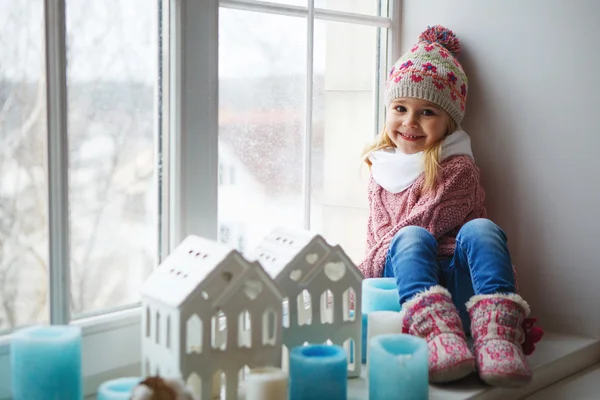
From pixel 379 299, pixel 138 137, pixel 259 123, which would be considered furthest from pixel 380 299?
pixel 138 137

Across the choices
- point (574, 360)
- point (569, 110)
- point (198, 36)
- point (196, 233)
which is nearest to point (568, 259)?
point (574, 360)

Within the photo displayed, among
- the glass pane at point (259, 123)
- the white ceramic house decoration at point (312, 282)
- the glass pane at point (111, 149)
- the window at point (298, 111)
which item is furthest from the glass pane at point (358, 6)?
the white ceramic house decoration at point (312, 282)

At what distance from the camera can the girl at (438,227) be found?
1.35 meters

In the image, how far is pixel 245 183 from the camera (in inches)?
62.4

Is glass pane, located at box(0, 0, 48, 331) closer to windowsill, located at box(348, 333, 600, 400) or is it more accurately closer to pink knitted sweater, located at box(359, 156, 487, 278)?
windowsill, located at box(348, 333, 600, 400)

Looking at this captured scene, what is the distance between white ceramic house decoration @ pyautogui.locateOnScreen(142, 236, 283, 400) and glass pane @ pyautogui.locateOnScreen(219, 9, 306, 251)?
1.19 ft

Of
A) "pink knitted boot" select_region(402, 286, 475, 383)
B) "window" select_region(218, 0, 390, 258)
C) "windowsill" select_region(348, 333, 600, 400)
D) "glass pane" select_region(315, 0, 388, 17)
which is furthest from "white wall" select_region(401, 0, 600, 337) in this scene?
"pink knitted boot" select_region(402, 286, 475, 383)

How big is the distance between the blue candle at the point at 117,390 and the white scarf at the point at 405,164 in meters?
0.83

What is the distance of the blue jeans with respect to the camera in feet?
4.76

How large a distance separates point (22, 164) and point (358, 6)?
99 centimetres

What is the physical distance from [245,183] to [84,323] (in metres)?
0.47

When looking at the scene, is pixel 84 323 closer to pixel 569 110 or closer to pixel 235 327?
pixel 235 327

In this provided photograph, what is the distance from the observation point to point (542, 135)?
172 centimetres

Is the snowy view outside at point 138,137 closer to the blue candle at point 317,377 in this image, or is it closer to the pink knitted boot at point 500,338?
the blue candle at point 317,377
